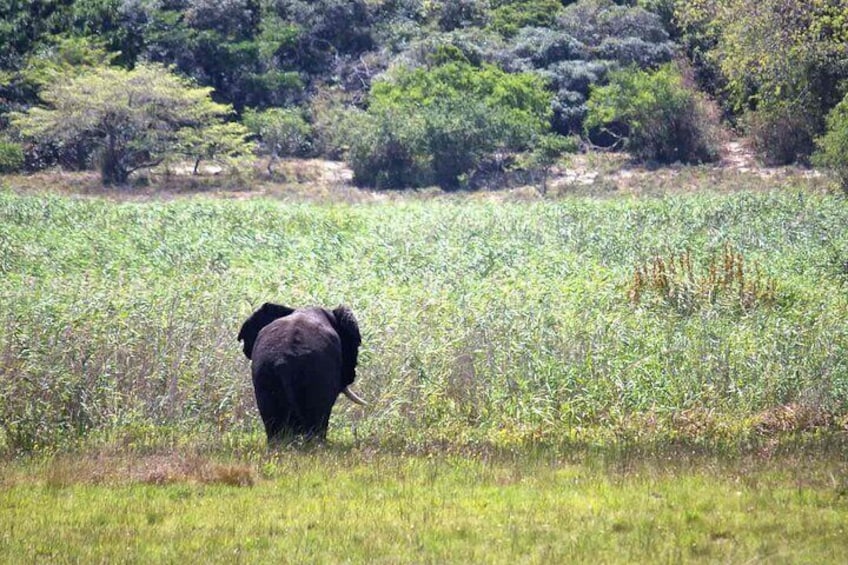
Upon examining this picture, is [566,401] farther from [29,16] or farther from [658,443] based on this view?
[29,16]

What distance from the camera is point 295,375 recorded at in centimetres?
1067

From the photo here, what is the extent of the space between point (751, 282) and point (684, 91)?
36.9 meters

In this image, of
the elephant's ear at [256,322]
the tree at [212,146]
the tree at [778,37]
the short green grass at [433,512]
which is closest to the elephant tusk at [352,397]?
the elephant's ear at [256,322]

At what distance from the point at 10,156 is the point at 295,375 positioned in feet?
136

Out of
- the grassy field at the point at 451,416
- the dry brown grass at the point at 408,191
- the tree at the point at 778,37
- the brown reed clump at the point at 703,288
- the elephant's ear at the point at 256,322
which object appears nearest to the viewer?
the grassy field at the point at 451,416

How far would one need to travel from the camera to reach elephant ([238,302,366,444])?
1067cm

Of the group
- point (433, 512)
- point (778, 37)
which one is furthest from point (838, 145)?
point (433, 512)

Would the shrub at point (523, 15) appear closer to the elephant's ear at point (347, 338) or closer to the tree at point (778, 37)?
the tree at point (778, 37)

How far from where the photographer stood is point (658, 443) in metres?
10.7

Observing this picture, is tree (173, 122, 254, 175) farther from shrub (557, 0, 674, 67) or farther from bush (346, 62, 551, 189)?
shrub (557, 0, 674, 67)

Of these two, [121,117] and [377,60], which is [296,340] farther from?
[377,60]

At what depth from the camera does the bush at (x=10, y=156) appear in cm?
4834

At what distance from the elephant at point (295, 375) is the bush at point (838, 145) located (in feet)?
85.9

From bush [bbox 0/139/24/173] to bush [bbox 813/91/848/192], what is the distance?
30930 millimetres
